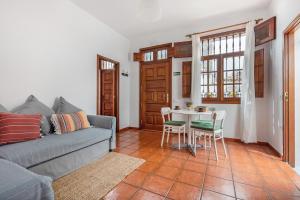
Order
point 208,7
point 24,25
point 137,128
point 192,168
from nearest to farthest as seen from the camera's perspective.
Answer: point 192,168, point 24,25, point 208,7, point 137,128

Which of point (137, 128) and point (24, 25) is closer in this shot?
point (24, 25)

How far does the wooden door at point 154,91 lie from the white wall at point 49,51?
137 cm

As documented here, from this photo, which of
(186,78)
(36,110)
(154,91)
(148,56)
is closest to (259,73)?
(186,78)

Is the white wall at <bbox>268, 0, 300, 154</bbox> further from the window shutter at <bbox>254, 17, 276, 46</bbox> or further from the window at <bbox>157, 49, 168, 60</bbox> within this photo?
the window at <bbox>157, 49, 168, 60</bbox>

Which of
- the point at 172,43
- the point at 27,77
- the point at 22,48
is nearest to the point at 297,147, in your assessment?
the point at 172,43

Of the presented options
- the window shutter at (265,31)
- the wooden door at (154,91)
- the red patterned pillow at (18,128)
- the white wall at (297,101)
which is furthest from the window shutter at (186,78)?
the red patterned pillow at (18,128)

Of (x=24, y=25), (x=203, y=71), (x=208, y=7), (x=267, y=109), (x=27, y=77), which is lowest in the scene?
(x=267, y=109)

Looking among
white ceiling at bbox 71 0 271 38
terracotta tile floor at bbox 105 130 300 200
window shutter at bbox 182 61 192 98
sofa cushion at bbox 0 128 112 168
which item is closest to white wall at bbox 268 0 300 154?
terracotta tile floor at bbox 105 130 300 200

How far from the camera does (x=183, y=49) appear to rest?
4180mm

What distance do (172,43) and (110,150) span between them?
3229mm

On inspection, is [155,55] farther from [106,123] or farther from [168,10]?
[106,123]

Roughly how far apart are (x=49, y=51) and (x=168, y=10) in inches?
100

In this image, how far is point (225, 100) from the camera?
3783 millimetres

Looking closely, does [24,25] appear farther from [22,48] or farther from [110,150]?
[110,150]
